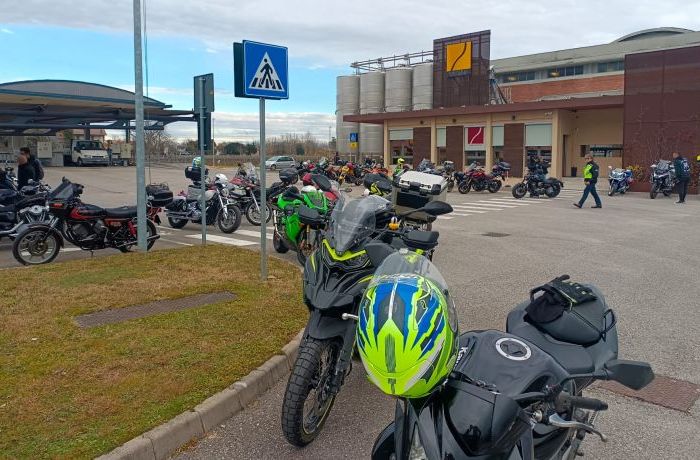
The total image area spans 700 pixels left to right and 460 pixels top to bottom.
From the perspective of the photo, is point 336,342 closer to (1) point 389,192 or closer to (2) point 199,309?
(2) point 199,309

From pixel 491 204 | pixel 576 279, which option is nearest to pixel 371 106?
pixel 491 204

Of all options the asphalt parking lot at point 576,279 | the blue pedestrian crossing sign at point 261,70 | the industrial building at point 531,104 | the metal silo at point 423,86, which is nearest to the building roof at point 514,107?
the industrial building at point 531,104

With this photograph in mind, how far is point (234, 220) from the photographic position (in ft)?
40.7

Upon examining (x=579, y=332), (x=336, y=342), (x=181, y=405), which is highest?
(x=579, y=332)

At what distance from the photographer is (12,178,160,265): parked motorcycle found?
8664mm

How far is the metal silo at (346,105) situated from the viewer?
51625 millimetres

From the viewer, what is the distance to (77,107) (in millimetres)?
13289

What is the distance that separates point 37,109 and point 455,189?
1755 centimetres

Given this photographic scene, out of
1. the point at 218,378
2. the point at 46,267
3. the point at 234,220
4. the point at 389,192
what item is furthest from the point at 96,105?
the point at 218,378

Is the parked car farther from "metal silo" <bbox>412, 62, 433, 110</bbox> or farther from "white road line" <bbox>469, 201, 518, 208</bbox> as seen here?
"white road line" <bbox>469, 201, 518, 208</bbox>

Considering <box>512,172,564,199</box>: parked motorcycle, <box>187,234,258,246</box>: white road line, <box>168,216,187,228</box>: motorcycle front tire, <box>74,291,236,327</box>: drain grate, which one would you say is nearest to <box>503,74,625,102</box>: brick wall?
<box>512,172,564,199</box>: parked motorcycle

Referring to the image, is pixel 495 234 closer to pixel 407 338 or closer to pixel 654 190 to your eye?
pixel 407 338

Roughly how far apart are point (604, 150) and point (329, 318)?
3367 centimetres

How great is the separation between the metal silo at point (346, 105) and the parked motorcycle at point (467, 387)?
4952 centimetres
